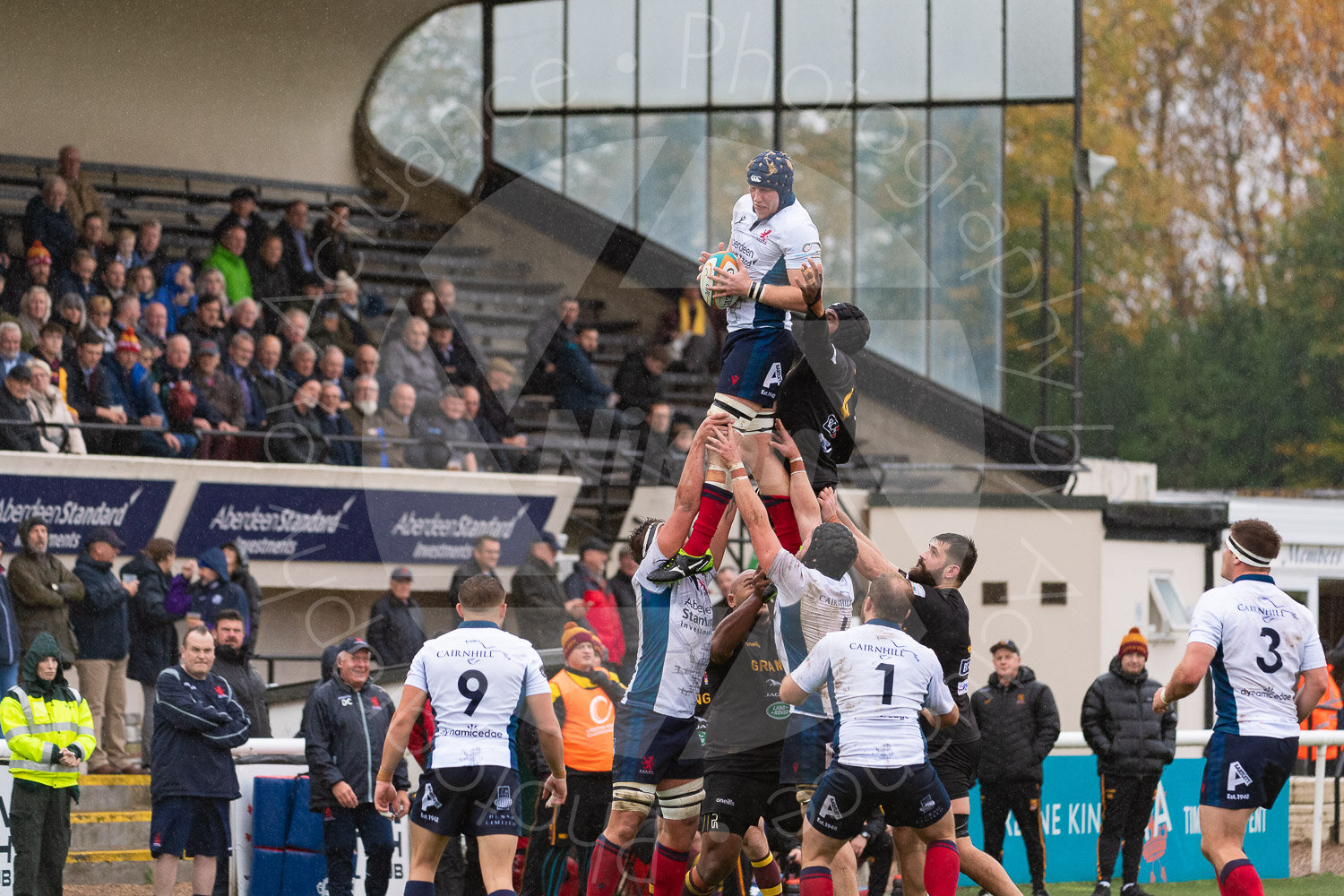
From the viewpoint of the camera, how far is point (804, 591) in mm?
9352

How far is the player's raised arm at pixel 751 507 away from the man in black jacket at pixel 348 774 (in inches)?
142

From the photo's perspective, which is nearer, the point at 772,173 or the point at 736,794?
the point at 772,173

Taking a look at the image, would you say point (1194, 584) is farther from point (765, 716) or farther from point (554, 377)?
point (765, 716)

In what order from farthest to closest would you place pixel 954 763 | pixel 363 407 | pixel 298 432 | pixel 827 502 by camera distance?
pixel 363 407, pixel 298 432, pixel 954 763, pixel 827 502

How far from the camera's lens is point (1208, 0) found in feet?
137

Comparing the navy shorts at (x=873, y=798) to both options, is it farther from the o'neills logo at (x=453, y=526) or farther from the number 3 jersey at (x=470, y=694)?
the o'neills logo at (x=453, y=526)

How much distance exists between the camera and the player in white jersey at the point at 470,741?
920cm

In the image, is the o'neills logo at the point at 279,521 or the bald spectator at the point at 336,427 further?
the bald spectator at the point at 336,427

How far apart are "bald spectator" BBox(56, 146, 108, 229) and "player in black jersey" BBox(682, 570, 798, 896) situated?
38.9 ft

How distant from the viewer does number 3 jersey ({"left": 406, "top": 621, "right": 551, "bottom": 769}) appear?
9.23 m

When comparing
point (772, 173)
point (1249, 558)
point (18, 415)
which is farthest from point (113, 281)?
point (1249, 558)

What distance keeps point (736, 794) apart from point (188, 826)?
13.3 ft

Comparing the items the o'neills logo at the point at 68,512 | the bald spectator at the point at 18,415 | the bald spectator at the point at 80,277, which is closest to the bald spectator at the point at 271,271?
the bald spectator at the point at 80,277

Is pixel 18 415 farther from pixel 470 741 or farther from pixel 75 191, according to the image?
pixel 470 741
